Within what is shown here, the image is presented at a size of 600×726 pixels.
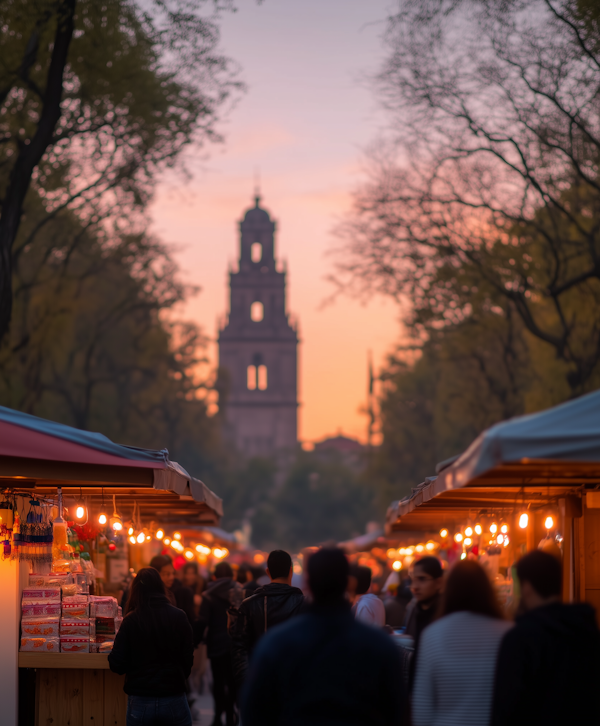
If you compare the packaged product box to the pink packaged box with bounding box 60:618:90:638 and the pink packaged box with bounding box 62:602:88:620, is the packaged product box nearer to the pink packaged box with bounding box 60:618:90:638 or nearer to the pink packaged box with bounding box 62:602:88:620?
the pink packaged box with bounding box 60:618:90:638

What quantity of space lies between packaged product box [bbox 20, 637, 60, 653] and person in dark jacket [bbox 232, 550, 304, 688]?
1799mm

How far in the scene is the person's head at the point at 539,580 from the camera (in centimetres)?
489

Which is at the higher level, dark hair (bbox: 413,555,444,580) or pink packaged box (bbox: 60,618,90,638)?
dark hair (bbox: 413,555,444,580)

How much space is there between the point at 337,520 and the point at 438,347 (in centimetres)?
7002

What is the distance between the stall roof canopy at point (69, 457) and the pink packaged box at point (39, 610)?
112 centimetres

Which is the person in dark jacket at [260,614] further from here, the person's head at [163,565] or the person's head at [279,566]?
the person's head at [163,565]

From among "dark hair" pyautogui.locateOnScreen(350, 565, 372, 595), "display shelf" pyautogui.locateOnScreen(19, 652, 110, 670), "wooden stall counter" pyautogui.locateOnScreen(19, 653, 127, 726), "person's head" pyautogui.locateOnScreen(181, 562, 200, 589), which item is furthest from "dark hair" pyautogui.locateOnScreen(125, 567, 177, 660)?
"person's head" pyautogui.locateOnScreen(181, 562, 200, 589)

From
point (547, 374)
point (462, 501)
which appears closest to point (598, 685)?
point (462, 501)

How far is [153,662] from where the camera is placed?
24.8 ft

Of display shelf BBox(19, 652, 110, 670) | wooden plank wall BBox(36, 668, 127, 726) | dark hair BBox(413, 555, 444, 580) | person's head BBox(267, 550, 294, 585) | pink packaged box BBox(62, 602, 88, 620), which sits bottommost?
wooden plank wall BBox(36, 668, 127, 726)

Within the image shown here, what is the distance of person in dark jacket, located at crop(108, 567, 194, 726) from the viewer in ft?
24.7

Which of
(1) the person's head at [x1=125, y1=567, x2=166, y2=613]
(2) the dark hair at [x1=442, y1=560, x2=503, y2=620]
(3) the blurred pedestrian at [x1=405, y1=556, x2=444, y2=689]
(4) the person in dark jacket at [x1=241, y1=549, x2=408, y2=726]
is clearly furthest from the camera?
(1) the person's head at [x1=125, y1=567, x2=166, y2=613]

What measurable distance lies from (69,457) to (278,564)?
6.13 feet

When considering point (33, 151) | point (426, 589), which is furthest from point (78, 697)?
point (33, 151)
